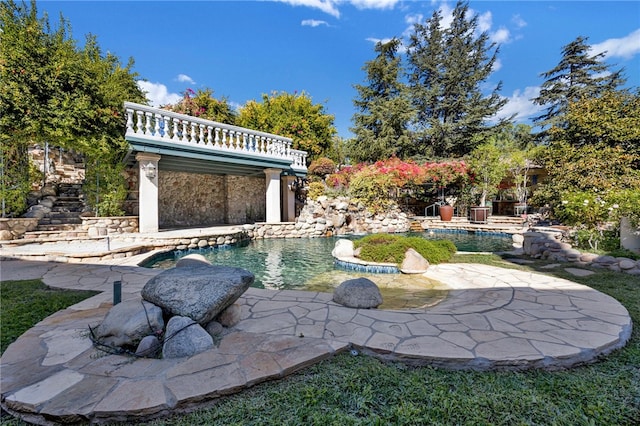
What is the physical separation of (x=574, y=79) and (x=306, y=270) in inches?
1041

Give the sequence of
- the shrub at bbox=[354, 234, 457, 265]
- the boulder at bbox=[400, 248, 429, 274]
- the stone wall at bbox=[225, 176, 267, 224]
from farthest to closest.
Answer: the stone wall at bbox=[225, 176, 267, 224] < the shrub at bbox=[354, 234, 457, 265] < the boulder at bbox=[400, 248, 429, 274]

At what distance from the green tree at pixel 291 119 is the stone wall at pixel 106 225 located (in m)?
10.4

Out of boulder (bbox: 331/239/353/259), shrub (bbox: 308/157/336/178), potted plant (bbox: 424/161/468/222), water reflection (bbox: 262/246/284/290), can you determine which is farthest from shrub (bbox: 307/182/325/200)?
boulder (bbox: 331/239/353/259)

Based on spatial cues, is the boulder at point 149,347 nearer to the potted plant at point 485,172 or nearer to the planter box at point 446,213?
the planter box at point 446,213

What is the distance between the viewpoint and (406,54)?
2217 cm

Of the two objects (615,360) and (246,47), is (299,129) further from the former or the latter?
(615,360)

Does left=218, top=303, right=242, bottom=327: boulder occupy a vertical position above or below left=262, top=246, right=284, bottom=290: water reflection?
above

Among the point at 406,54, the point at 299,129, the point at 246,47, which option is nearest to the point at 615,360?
the point at 246,47

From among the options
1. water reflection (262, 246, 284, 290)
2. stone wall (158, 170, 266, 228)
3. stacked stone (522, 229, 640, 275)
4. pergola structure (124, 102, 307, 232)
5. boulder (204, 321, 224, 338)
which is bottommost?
water reflection (262, 246, 284, 290)

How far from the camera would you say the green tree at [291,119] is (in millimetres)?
17266

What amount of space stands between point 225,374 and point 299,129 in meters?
16.9

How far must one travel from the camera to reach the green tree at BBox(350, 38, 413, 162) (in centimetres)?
1964

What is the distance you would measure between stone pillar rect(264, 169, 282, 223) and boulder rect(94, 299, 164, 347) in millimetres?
9252

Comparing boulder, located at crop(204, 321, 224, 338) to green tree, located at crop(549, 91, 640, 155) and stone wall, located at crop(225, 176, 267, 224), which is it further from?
green tree, located at crop(549, 91, 640, 155)
